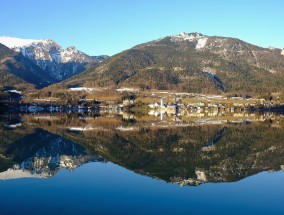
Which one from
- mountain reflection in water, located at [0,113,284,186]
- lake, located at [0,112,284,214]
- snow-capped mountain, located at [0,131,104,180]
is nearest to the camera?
lake, located at [0,112,284,214]

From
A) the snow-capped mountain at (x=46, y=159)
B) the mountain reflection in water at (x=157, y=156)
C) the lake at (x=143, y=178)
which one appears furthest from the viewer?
the snow-capped mountain at (x=46, y=159)

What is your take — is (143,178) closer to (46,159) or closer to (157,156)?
(157,156)

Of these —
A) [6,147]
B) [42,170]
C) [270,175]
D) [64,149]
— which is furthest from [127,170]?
[6,147]

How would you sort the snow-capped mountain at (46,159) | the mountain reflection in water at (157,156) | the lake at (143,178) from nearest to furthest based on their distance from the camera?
the lake at (143,178)
the mountain reflection in water at (157,156)
the snow-capped mountain at (46,159)

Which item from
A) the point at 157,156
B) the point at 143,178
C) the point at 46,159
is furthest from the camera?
the point at 157,156

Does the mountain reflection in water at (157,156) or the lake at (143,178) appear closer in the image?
the lake at (143,178)

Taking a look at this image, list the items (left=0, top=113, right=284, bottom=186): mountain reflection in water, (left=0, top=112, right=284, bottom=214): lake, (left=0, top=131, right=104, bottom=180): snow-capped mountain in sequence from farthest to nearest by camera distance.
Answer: (left=0, top=131, right=104, bottom=180): snow-capped mountain
(left=0, top=113, right=284, bottom=186): mountain reflection in water
(left=0, top=112, right=284, bottom=214): lake

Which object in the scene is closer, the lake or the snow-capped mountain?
the lake

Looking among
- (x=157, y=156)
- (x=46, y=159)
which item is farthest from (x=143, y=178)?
(x=46, y=159)

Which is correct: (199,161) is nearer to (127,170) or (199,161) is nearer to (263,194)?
(127,170)

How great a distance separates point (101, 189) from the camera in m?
25.4

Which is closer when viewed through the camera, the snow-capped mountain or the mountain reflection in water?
the mountain reflection in water

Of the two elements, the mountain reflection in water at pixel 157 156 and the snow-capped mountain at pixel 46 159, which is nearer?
the mountain reflection in water at pixel 157 156

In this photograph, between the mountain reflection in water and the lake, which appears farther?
the mountain reflection in water
